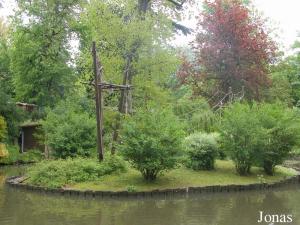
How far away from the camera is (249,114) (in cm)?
2117

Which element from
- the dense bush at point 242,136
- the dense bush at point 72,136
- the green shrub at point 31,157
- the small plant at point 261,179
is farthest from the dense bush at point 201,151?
the green shrub at point 31,157

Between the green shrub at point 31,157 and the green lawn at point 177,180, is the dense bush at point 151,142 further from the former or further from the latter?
the green shrub at point 31,157

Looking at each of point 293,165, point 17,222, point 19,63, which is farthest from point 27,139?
point 17,222

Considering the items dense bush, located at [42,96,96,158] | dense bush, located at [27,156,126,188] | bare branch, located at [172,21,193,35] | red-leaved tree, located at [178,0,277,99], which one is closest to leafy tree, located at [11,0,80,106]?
bare branch, located at [172,21,193,35]

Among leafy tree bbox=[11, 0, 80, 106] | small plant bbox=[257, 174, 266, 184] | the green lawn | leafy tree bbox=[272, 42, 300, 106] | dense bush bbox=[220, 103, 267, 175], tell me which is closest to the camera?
the green lawn

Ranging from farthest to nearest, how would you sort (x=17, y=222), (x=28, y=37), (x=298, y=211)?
(x=28, y=37), (x=298, y=211), (x=17, y=222)

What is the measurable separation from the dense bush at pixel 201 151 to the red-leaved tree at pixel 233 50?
40.2 ft

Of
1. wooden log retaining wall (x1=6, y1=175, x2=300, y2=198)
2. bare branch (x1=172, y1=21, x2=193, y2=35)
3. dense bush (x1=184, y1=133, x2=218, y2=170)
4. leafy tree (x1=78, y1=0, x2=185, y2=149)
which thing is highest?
bare branch (x1=172, y1=21, x2=193, y2=35)

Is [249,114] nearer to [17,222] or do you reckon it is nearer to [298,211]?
[298,211]

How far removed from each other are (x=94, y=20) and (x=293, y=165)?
47.7 feet

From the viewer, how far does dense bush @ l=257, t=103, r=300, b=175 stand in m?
21.4

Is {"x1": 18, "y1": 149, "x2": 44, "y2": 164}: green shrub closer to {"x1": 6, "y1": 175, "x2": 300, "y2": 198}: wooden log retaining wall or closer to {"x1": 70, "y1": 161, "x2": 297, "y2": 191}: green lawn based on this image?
{"x1": 6, "y1": 175, "x2": 300, "y2": 198}: wooden log retaining wall

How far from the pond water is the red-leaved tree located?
48.7 feet

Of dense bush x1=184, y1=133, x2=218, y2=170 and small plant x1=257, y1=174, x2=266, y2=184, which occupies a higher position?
dense bush x1=184, y1=133, x2=218, y2=170
